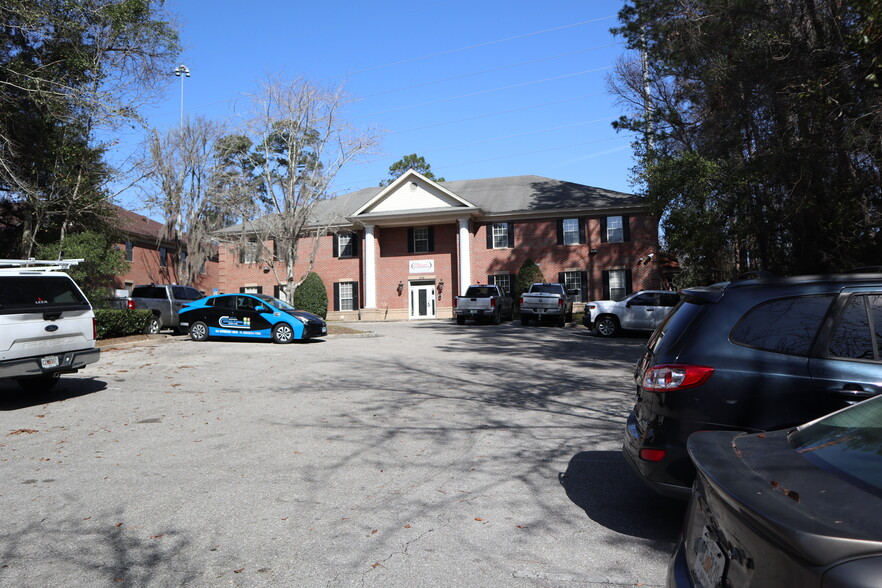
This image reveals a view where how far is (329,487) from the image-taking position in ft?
17.1

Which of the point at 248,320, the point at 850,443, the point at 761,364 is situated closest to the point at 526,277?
the point at 248,320

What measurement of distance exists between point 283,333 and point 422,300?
778 inches

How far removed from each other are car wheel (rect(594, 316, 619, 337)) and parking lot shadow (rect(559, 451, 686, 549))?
16305 mm

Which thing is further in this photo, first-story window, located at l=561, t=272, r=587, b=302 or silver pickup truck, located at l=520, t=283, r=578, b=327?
first-story window, located at l=561, t=272, r=587, b=302

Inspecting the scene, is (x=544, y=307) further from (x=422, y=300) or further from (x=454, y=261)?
(x=422, y=300)

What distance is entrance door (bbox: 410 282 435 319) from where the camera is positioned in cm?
3825

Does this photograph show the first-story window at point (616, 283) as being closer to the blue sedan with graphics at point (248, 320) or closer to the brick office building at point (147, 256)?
the blue sedan with graphics at point (248, 320)

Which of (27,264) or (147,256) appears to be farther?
(147,256)

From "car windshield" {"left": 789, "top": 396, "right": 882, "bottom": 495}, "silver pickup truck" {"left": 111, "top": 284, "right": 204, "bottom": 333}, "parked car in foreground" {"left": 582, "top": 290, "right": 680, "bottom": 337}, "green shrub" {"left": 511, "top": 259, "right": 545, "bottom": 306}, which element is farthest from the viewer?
"green shrub" {"left": 511, "top": 259, "right": 545, "bottom": 306}

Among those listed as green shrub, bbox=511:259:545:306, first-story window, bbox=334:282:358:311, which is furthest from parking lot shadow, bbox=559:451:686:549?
first-story window, bbox=334:282:358:311

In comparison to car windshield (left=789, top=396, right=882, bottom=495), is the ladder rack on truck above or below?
above

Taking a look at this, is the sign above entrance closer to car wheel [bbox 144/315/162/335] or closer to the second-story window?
the second-story window

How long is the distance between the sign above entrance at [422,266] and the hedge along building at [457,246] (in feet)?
0.20

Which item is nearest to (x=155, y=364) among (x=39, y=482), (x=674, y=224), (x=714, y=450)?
(x=39, y=482)
